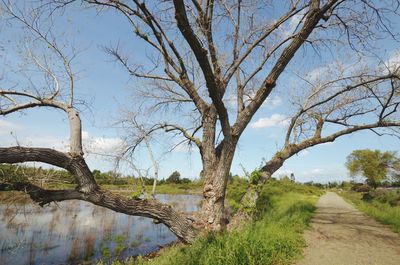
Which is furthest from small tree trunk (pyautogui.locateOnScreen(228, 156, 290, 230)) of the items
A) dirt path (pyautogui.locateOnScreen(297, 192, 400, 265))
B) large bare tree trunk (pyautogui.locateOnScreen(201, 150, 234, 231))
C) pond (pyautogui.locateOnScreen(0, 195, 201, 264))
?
pond (pyautogui.locateOnScreen(0, 195, 201, 264))

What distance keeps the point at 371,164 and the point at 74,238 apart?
56.3m

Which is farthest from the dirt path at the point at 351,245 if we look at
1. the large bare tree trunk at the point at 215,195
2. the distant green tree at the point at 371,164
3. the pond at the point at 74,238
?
the distant green tree at the point at 371,164

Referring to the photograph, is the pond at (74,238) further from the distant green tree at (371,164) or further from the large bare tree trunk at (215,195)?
the distant green tree at (371,164)

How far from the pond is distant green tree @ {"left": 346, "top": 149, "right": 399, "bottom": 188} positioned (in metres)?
46.0

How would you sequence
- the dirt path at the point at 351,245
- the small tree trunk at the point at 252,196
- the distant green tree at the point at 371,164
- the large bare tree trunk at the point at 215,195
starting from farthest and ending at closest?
the distant green tree at the point at 371,164
the small tree trunk at the point at 252,196
the large bare tree trunk at the point at 215,195
the dirt path at the point at 351,245

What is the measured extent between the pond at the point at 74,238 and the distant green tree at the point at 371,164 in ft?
151

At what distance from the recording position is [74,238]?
13.6 m

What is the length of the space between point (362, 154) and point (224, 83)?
197 feet

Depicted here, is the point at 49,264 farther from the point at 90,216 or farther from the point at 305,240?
the point at 90,216

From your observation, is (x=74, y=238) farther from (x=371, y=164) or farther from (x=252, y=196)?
(x=371, y=164)

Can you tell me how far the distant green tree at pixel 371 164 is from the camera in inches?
2056

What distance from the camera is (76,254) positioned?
11.2m

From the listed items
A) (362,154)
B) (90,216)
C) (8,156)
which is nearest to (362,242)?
(8,156)

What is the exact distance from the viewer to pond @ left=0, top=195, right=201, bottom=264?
10.7 m
